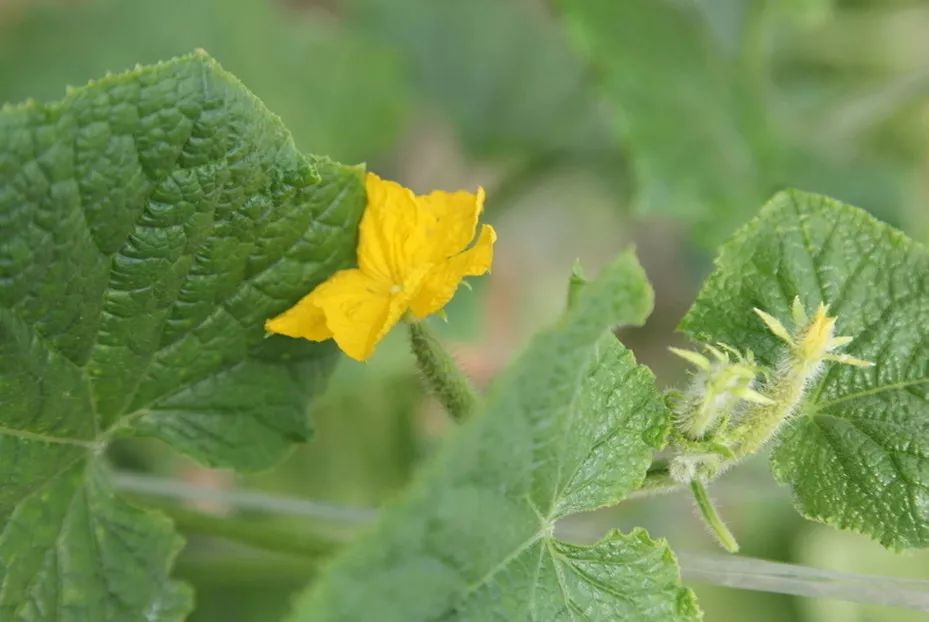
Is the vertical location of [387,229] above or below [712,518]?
above

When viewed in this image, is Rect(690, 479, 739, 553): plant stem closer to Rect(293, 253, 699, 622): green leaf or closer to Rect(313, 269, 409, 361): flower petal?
Rect(293, 253, 699, 622): green leaf

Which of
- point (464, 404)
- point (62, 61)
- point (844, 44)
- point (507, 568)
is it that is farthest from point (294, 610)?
point (844, 44)

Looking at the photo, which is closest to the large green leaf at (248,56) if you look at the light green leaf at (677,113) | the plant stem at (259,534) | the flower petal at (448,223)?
the light green leaf at (677,113)

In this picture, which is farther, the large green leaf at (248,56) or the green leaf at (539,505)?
the large green leaf at (248,56)

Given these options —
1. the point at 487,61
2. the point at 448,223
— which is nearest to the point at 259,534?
the point at 448,223

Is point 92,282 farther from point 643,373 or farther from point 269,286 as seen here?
point 643,373

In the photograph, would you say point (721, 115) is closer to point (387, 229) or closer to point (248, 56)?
point (248, 56)

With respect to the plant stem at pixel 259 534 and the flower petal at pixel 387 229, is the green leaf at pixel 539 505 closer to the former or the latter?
the flower petal at pixel 387 229
